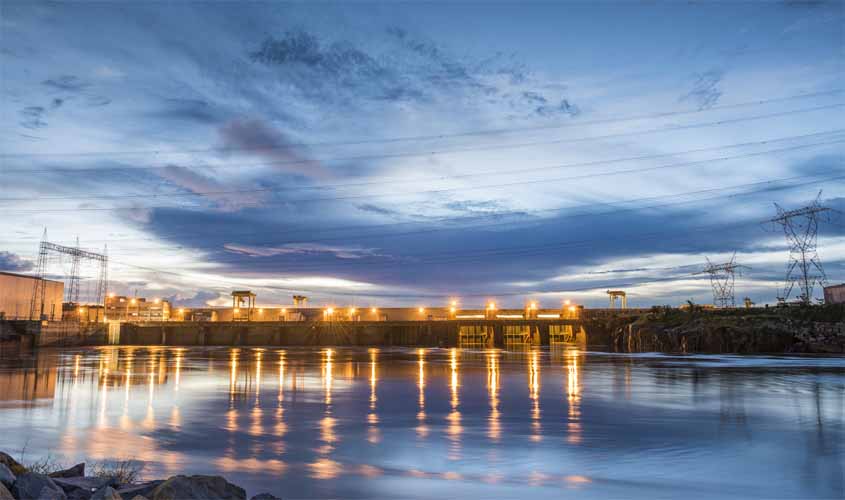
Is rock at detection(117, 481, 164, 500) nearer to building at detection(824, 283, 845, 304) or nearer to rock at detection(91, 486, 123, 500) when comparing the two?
rock at detection(91, 486, 123, 500)

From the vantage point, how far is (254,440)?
14266 mm

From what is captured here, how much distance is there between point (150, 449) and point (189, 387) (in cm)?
1408

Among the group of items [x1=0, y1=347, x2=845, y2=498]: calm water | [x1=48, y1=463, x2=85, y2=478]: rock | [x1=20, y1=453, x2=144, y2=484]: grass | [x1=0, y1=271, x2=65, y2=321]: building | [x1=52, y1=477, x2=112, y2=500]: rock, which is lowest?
[x1=0, y1=347, x2=845, y2=498]: calm water

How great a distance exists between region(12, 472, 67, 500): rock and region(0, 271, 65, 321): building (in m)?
109

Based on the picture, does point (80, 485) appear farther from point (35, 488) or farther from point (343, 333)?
point (343, 333)

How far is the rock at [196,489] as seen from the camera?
7844 millimetres

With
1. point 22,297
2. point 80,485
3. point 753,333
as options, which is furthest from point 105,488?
point 22,297

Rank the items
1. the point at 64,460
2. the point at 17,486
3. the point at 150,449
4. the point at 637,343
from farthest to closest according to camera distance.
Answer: the point at 637,343, the point at 150,449, the point at 64,460, the point at 17,486

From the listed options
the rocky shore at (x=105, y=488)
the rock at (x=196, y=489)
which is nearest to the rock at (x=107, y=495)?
the rocky shore at (x=105, y=488)

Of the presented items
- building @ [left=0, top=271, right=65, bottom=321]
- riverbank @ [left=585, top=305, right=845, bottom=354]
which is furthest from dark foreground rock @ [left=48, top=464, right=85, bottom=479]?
building @ [left=0, top=271, right=65, bottom=321]

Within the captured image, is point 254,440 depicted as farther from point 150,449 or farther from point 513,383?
point 513,383

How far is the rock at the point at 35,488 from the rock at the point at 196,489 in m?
1.21

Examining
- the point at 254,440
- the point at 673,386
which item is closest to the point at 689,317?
the point at 673,386

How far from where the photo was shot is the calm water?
10641mm
